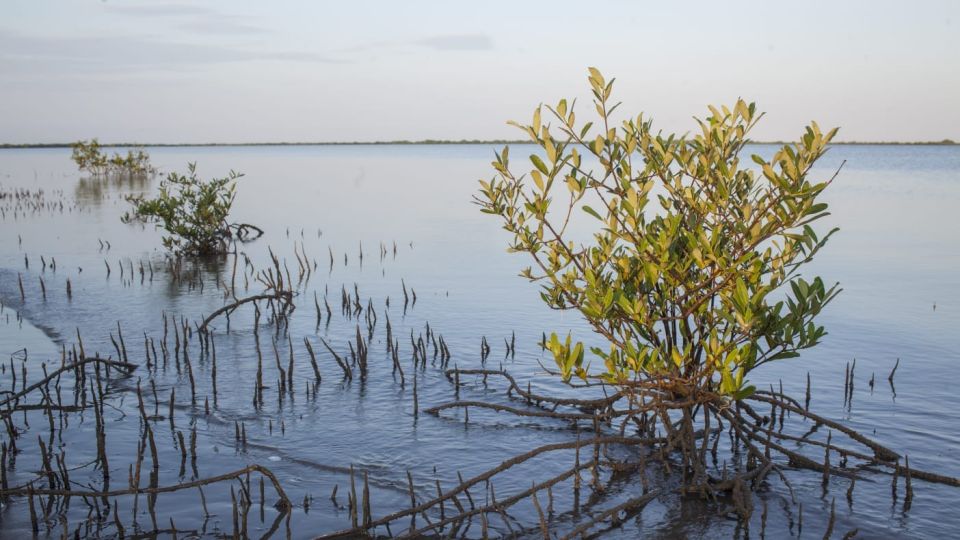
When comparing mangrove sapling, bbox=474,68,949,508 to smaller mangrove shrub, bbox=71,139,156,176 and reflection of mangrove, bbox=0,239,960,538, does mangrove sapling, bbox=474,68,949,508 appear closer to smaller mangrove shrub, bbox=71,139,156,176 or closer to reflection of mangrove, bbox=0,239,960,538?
reflection of mangrove, bbox=0,239,960,538

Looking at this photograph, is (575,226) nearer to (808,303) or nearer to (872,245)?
(872,245)

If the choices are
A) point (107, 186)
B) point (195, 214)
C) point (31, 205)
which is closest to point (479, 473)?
point (195, 214)

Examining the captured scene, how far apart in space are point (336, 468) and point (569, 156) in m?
3.22

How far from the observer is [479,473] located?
21.9 ft

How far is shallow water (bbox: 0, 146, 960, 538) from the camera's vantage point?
19.5ft

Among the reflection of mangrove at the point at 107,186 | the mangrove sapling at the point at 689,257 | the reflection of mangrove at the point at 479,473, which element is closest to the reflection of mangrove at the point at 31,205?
the reflection of mangrove at the point at 107,186

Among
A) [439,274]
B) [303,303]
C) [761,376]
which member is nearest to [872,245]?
[439,274]

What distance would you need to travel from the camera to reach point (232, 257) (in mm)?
19062

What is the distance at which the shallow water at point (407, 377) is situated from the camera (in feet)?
19.5

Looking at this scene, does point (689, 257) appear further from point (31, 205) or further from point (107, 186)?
point (107, 186)

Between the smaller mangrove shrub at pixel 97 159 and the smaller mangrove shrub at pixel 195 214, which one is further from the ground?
the smaller mangrove shrub at pixel 97 159

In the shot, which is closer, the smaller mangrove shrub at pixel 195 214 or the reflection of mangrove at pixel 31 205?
the smaller mangrove shrub at pixel 195 214

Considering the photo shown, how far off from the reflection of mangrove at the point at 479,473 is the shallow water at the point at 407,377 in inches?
2.7

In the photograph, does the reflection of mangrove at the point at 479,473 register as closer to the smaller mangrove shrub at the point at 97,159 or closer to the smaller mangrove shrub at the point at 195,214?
the smaller mangrove shrub at the point at 195,214
